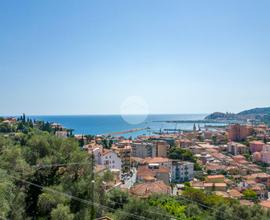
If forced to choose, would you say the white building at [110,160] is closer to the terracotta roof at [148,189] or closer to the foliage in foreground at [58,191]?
the terracotta roof at [148,189]

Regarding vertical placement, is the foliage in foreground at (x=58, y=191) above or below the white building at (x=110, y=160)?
above

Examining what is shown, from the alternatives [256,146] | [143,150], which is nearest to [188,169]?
[143,150]

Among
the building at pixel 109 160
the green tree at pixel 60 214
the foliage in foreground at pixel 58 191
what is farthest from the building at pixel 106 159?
the green tree at pixel 60 214

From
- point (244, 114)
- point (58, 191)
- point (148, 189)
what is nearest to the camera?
point (58, 191)

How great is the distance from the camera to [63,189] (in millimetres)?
12375

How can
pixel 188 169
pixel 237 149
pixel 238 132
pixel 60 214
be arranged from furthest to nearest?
pixel 238 132, pixel 237 149, pixel 188 169, pixel 60 214

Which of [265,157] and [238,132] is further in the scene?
[238,132]

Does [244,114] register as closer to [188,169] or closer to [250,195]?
[188,169]

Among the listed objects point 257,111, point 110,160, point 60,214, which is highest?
point 257,111

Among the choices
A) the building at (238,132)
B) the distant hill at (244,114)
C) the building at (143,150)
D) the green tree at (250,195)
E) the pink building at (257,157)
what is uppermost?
the distant hill at (244,114)

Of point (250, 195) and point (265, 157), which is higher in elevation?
point (265, 157)

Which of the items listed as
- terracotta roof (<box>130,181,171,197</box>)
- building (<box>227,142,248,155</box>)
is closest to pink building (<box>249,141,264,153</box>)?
building (<box>227,142,248,155</box>)

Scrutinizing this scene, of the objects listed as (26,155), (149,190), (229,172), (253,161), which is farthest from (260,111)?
(26,155)

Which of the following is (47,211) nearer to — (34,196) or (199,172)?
(34,196)
